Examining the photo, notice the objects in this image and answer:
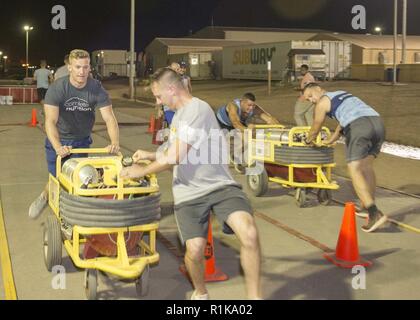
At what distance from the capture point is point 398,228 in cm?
791

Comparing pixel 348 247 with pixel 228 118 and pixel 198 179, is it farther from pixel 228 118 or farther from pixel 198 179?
pixel 228 118

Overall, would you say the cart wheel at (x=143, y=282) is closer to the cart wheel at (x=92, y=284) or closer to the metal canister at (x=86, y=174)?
the cart wheel at (x=92, y=284)

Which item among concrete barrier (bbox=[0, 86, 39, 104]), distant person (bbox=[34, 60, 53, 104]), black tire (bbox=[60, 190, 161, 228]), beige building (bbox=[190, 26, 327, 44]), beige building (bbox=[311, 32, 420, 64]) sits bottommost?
black tire (bbox=[60, 190, 161, 228])

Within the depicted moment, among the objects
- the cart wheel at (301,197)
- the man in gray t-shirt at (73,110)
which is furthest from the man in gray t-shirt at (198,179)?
the cart wheel at (301,197)

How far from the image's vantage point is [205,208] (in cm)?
479

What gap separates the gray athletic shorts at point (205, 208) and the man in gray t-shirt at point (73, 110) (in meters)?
1.77

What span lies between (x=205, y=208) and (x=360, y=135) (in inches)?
136

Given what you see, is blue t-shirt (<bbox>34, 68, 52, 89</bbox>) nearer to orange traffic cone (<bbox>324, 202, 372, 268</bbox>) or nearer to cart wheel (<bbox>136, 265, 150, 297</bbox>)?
orange traffic cone (<bbox>324, 202, 372, 268</bbox>)

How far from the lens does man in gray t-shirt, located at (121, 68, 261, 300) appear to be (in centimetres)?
461

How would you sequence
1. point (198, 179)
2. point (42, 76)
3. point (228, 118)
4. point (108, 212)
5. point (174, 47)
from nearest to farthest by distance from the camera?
1. point (198, 179)
2. point (108, 212)
3. point (228, 118)
4. point (42, 76)
5. point (174, 47)

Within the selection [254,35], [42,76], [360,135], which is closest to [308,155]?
[360,135]

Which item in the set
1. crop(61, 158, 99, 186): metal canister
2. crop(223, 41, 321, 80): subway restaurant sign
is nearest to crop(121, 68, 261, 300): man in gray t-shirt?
crop(61, 158, 99, 186): metal canister

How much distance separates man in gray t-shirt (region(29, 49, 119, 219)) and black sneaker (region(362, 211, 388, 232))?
10.1 feet
